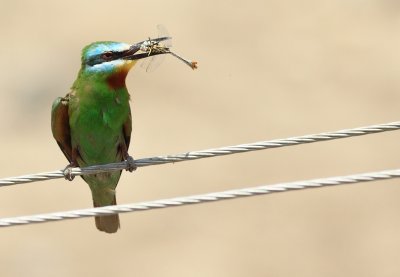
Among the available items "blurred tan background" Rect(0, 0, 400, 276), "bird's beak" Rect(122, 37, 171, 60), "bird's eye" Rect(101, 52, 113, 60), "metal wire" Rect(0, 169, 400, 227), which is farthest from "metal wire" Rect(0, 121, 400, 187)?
"blurred tan background" Rect(0, 0, 400, 276)

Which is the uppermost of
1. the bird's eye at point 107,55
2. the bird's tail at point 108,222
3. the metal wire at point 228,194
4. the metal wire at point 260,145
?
the bird's eye at point 107,55

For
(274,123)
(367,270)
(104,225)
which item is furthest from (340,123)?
(104,225)

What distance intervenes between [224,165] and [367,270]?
2.11 metres

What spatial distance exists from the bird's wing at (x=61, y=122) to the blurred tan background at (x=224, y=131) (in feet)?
15.7

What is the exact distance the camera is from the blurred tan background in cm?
1209

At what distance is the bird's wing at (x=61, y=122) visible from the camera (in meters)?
7.04

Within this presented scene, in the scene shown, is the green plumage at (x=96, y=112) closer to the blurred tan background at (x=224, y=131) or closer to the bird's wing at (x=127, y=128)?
the bird's wing at (x=127, y=128)

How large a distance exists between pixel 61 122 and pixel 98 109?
0.90ft

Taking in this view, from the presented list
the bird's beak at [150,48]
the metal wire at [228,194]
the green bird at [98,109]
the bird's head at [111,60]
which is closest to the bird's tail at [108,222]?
the green bird at [98,109]

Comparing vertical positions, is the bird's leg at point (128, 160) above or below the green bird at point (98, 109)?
below

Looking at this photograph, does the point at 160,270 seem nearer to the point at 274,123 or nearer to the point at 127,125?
the point at 274,123

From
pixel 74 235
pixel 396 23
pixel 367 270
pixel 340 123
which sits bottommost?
pixel 367 270

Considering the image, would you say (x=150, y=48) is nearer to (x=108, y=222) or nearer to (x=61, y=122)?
(x=61, y=122)

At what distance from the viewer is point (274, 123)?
1375cm
